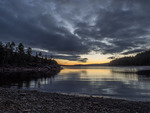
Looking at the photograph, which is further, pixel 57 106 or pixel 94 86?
pixel 94 86

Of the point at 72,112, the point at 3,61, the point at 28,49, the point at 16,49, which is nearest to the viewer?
the point at 72,112

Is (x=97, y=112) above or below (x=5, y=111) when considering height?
below

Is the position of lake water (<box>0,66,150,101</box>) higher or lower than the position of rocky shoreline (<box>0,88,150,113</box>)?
lower

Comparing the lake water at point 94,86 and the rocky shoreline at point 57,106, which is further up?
the rocky shoreline at point 57,106

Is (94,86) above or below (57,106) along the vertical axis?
below

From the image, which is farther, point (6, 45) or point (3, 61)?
point (6, 45)

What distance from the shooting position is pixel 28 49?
143500 millimetres

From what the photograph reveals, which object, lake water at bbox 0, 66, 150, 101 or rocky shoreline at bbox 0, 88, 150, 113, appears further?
lake water at bbox 0, 66, 150, 101

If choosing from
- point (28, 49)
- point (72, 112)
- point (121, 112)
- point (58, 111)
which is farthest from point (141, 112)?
point (28, 49)

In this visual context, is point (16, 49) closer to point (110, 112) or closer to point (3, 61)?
point (3, 61)

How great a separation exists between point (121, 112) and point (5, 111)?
31.1 ft

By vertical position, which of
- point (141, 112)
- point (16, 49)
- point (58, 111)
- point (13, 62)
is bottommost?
point (141, 112)

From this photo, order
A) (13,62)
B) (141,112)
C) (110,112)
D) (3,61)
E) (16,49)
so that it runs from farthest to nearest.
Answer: (16,49)
(13,62)
(3,61)
(141,112)
(110,112)

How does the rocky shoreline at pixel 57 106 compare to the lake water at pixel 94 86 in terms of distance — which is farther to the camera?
the lake water at pixel 94 86
